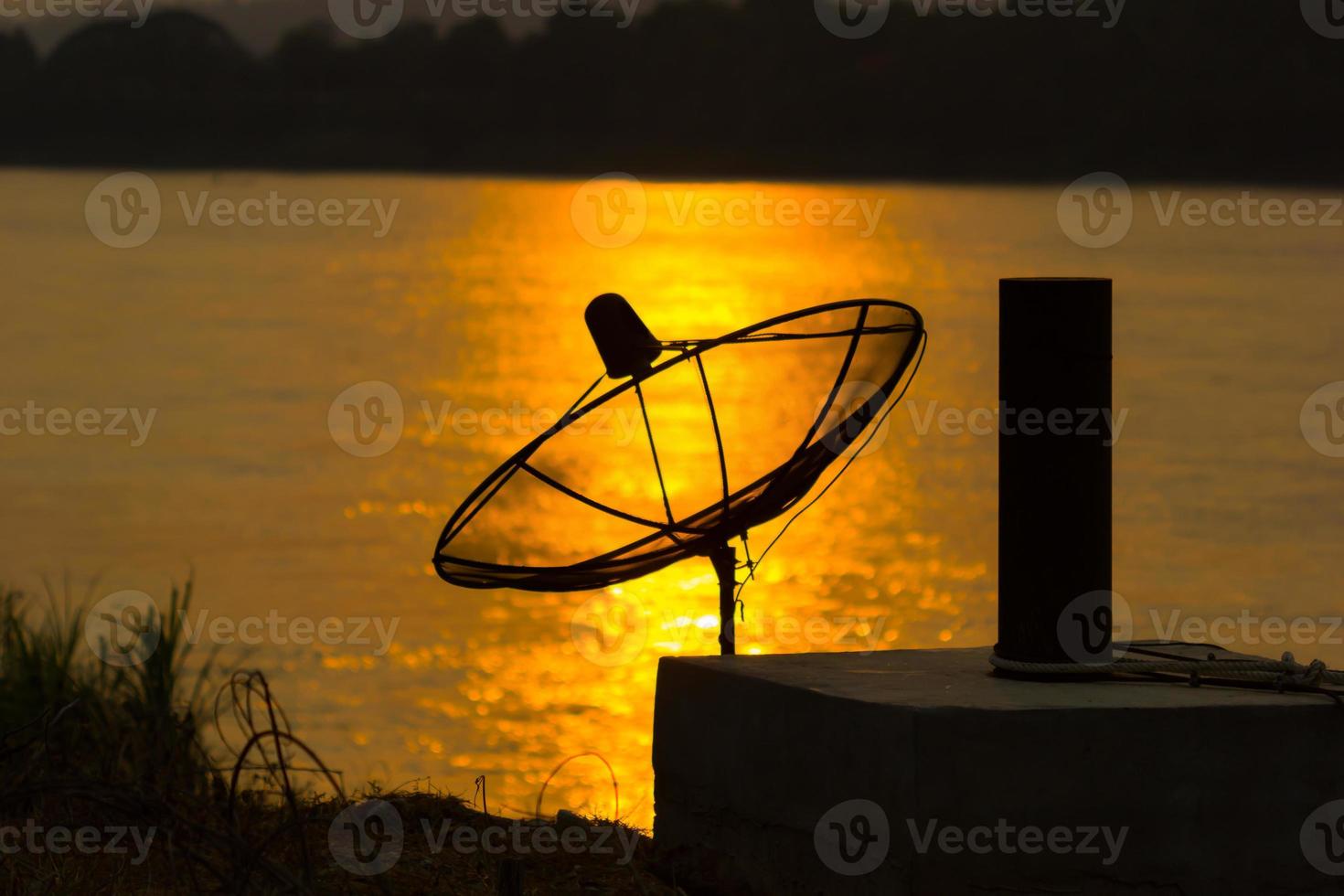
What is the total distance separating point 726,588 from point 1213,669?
190 cm

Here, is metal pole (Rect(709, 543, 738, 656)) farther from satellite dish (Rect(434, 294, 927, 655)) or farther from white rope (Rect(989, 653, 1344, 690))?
white rope (Rect(989, 653, 1344, 690))

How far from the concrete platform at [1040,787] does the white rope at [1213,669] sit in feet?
0.19

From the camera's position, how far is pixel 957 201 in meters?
116

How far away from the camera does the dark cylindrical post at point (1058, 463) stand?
6637 millimetres

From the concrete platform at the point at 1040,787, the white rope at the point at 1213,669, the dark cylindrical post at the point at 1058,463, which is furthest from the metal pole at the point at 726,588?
the dark cylindrical post at the point at 1058,463

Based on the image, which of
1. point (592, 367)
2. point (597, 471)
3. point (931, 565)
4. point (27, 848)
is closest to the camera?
point (27, 848)

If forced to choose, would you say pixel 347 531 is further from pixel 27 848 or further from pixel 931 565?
pixel 27 848

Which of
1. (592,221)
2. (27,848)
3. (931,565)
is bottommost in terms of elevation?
(27,848)

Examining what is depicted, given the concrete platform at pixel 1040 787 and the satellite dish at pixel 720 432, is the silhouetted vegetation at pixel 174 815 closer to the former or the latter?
the concrete platform at pixel 1040 787

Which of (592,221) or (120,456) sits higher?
(592,221)

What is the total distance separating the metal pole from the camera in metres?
7.69

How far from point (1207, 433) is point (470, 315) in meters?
24.5

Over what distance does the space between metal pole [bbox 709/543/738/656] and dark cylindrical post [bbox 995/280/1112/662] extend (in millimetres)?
1315

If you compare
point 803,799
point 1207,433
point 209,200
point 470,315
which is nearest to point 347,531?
point 1207,433
